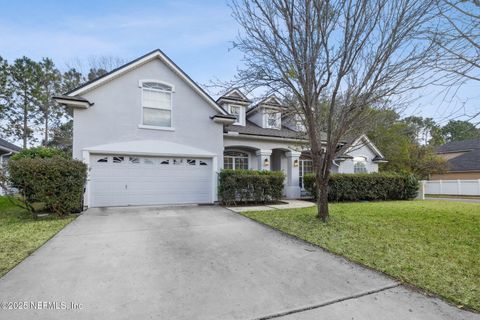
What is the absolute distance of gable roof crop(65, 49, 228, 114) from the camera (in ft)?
34.8

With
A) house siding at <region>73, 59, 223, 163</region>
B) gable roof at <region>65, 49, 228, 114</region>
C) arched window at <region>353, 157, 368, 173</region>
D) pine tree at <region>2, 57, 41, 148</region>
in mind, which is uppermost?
pine tree at <region>2, 57, 41, 148</region>

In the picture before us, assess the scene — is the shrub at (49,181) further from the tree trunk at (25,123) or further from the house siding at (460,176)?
the house siding at (460,176)

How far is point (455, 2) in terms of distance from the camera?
5129 millimetres

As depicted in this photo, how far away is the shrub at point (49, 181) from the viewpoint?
27.6ft

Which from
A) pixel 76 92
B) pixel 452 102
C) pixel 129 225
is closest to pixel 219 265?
pixel 129 225

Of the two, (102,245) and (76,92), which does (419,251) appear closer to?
(102,245)

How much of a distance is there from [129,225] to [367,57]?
8744 mm

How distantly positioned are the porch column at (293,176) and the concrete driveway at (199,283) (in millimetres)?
9612

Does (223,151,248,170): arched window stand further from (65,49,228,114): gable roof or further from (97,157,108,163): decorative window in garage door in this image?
(97,157,108,163): decorative window in garage door

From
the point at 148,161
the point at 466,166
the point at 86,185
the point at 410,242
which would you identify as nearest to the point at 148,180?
the point at 148,161

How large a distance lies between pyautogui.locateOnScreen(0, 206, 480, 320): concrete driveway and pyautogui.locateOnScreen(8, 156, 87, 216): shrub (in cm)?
275

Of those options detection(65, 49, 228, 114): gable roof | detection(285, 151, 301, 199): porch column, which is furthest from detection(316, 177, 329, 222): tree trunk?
detection(285, 151, 301, 199): porch column

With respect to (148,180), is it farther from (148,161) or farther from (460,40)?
(460,40)

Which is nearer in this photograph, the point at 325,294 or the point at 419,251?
the point at 325,294
